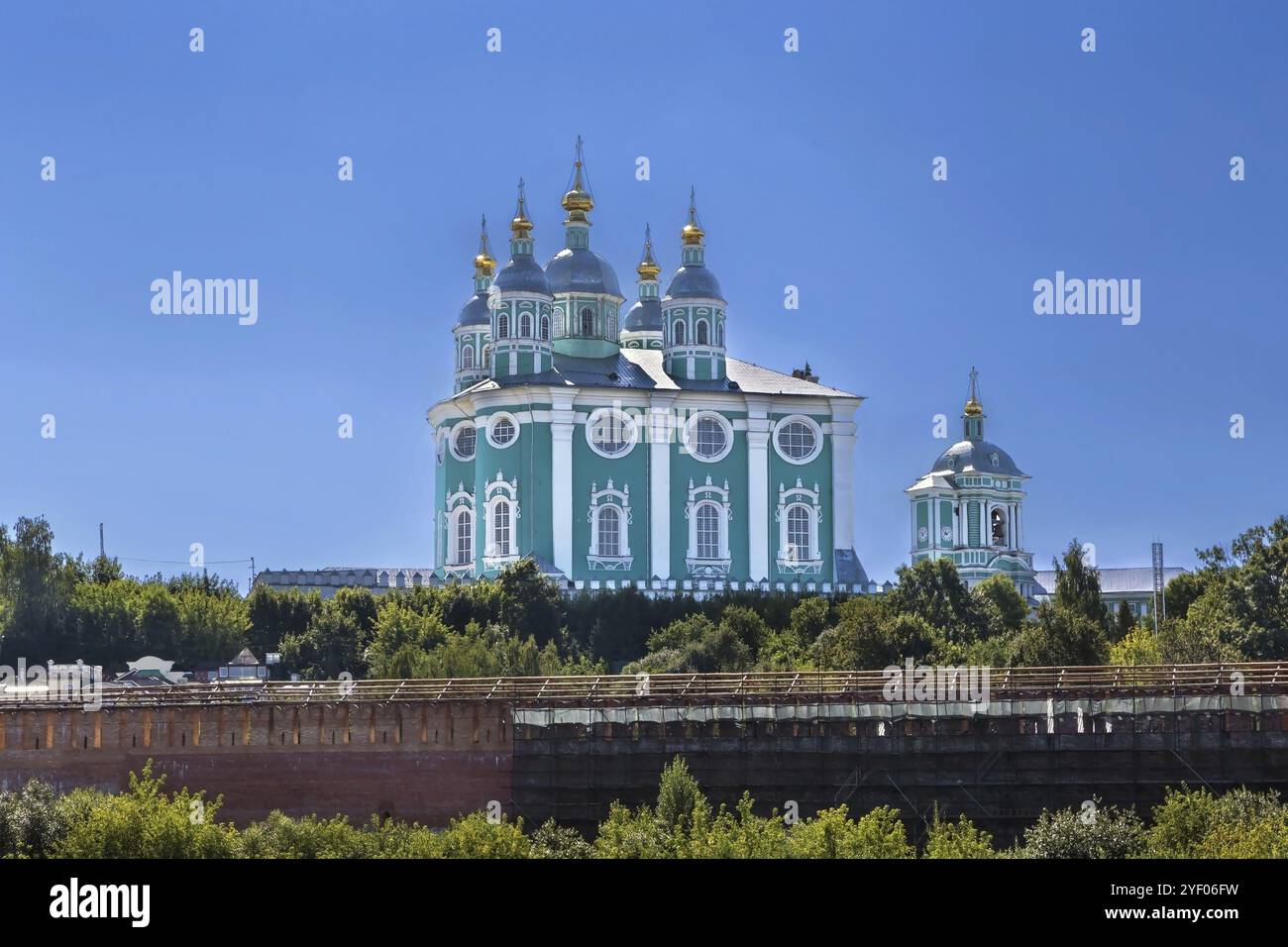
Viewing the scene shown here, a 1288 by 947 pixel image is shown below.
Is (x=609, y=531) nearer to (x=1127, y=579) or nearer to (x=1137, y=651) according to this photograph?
(x=1137, y=651)

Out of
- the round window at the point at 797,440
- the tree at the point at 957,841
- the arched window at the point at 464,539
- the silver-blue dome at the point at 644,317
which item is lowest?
the tree at the point at 957,841

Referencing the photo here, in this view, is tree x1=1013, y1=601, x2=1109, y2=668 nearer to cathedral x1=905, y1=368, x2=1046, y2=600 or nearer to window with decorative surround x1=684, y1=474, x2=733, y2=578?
window with decorative surround x1=684, y1=474, x2=733, y2=578

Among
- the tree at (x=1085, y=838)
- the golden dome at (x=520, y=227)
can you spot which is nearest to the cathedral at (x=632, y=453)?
the golden dome at (x=520, y=227)

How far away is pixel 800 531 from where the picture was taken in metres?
93.0

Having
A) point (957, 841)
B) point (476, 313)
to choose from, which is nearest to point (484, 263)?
Result: point (476, 313)

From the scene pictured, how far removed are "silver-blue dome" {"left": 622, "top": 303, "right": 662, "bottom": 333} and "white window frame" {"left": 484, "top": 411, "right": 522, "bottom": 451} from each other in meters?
11.7

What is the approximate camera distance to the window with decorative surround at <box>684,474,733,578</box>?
300 feet

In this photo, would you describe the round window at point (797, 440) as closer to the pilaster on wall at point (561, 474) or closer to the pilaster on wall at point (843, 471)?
the pilaster on wall at point (843, 471)

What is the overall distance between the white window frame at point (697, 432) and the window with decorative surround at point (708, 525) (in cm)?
80

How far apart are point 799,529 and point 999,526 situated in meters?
17.1

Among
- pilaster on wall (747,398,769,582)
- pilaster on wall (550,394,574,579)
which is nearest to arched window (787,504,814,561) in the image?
pilaster on wall (747,398,769,582)

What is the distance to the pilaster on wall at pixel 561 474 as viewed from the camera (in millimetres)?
89250

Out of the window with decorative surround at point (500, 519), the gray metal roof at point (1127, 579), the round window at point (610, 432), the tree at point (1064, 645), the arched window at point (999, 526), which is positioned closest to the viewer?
the tree at point (1064, 645)
